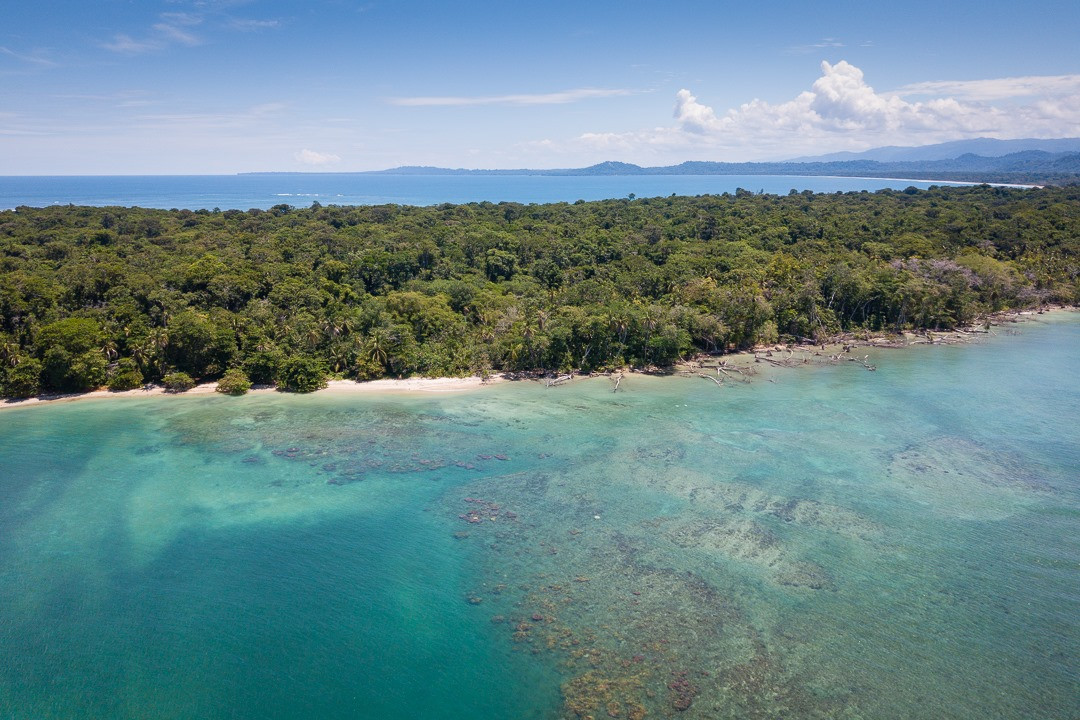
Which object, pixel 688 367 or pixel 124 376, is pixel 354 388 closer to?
pixel 124 376

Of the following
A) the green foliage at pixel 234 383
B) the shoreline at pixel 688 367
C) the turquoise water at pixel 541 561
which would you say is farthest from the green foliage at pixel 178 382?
the turquoise water at pixel 541 561

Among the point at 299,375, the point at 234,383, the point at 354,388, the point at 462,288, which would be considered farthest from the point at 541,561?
the point at 462,288

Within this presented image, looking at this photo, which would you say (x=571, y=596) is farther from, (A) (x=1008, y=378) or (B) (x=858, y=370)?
(A) (x=1008, y=378)

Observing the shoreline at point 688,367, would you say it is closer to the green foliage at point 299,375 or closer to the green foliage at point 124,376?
the green foliage at point 124,376

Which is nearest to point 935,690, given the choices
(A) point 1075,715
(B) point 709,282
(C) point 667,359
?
(A) point 1075,715

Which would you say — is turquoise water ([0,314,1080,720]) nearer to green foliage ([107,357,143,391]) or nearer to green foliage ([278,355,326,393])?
green foliage ([107,357,143,391])
